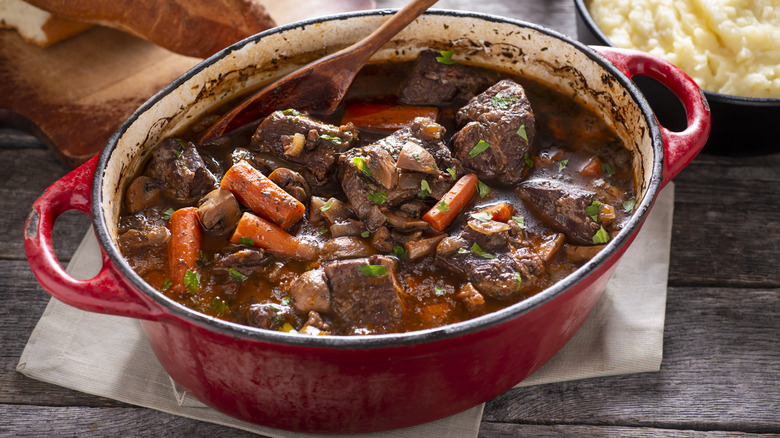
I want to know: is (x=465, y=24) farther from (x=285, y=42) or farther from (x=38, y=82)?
(x=38, y=82)

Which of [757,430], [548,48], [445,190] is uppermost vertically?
[548,48]

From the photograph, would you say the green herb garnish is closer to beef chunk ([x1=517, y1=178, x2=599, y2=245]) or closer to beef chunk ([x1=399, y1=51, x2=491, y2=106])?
beef chunk ([x1=517, y1=178, x2=599, y2=245])

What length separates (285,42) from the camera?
3.40m

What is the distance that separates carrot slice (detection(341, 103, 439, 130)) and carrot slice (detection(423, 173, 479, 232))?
0.49 meters

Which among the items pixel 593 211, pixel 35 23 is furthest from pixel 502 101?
pixel 35 23

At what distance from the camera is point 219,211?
286 centimetres

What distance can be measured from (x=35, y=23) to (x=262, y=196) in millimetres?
2464

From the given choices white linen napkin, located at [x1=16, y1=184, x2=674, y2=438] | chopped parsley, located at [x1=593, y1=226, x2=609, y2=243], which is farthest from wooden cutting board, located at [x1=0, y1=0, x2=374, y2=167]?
chopped parsley, located at [x1=593, y1=226, x2=609, y2=243]

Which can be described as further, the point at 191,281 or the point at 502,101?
the point at 502,101

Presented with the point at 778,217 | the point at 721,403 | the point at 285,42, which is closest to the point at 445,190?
the point at 285,42

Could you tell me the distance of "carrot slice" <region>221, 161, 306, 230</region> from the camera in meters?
2.86

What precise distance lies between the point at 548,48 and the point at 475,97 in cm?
41

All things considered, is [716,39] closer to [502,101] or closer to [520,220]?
[502,101]

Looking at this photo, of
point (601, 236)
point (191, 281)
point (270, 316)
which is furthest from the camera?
point (601, 236)
